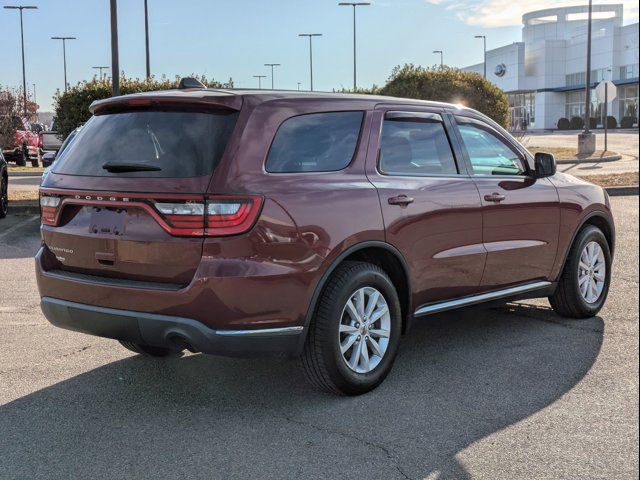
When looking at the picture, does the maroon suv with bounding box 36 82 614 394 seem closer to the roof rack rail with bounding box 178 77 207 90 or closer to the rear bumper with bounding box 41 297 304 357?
the rear bumper with bounding box 41 297 304 357

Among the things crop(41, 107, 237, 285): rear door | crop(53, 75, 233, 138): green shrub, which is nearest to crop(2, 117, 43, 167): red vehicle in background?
crop(53, 75, 233, 138): green shrub

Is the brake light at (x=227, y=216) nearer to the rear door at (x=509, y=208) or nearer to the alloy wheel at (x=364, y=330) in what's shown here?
the alloy wheel at (x=364, y=330)

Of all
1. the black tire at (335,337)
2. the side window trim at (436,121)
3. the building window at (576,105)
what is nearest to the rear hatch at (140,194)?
the black tire at (335,337)

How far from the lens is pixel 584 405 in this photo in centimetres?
429

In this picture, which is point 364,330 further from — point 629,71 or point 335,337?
point 629,71

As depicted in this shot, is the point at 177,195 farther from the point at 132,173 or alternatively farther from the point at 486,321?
the point at 486,321

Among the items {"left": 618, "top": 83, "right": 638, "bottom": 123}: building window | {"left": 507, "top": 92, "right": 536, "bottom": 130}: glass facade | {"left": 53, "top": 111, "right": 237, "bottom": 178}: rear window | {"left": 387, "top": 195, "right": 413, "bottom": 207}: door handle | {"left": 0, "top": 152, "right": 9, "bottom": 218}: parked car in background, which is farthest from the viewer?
{"left": 507, "top": 92, "right": 536, "bottom": 130}: glass facade

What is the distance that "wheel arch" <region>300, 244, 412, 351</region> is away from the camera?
4164 mm

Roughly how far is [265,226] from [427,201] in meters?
1.32

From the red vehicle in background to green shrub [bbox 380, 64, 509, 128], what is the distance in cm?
1385

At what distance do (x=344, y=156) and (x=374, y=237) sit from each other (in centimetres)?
51

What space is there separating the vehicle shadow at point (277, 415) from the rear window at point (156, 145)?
1.31 m

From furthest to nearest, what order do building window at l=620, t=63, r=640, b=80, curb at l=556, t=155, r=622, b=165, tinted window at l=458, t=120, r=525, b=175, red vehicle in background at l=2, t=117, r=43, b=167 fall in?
building window at l=620, t=63, r=640, b=80
red vehicle in background at l=2, t=117, r=43, b=167
curb at l=556, t=155, r=622, b=165
tinted window at l=458, t=120, r=525, b=175

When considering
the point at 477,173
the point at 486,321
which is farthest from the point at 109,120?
the point at 486,321
